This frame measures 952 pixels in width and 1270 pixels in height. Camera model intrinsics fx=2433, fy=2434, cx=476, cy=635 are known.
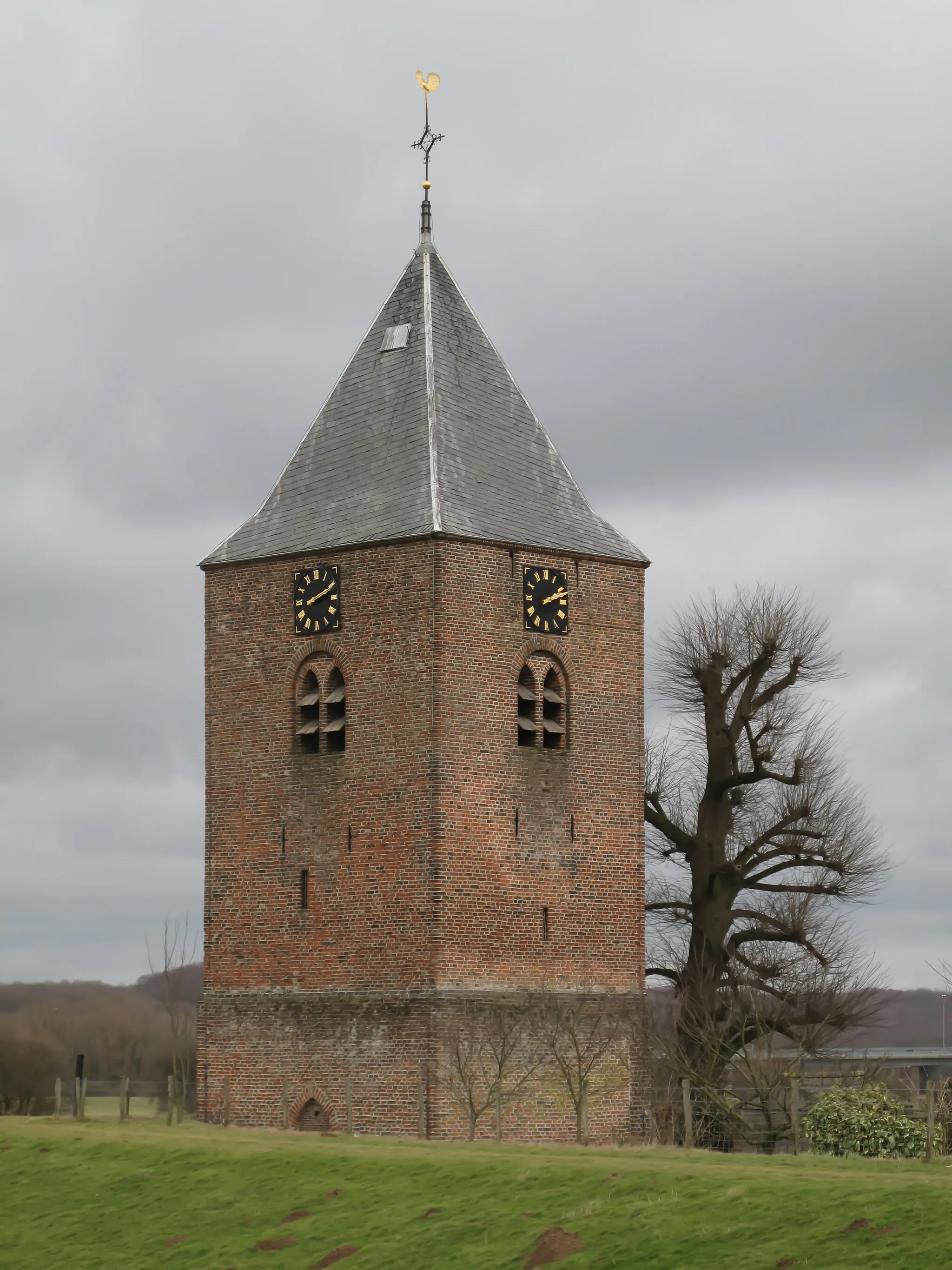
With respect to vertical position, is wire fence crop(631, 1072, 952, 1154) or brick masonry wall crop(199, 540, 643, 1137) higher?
brick masonry wall crop(199, 540, 643, 1137)

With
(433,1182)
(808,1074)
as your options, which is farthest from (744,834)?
(433,1182)

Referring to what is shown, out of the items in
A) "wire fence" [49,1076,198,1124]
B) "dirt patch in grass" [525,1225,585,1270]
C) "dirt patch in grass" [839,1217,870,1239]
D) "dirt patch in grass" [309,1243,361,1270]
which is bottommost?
"dirt patch in grass" [309,1243,361,1270]

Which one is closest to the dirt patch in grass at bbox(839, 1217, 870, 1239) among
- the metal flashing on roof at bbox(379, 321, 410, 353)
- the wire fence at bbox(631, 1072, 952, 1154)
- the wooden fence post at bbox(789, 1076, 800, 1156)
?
the wooden fence post at bbox(789, 1076, 800, 1156)

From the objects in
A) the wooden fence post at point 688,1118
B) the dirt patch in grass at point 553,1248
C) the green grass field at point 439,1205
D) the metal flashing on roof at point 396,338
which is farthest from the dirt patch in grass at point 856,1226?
the metal flashing on roof at point 396,338

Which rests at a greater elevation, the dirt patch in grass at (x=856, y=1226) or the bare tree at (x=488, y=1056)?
the bare tree at (x=488, y=1056)

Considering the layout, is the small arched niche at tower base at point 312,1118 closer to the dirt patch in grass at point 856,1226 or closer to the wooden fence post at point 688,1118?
the wooden fence post at point 688,1118

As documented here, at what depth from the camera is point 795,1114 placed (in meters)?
33.7

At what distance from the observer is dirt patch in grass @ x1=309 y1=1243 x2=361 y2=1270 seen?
2728cm

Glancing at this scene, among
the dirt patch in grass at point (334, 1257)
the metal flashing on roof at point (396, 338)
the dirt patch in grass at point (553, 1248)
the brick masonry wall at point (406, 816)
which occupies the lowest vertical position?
the dirt patch in grass at point (334, 1257)

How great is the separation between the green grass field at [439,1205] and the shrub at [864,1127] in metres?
2.98

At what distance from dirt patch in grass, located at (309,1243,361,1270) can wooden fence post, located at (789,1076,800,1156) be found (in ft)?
23.6

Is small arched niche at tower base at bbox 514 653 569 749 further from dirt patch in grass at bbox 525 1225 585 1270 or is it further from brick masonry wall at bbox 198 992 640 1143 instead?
dirt patch in grass at bbox 525 1225 585 1270

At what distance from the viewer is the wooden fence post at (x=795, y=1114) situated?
109 feet

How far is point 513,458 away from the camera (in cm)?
4203
